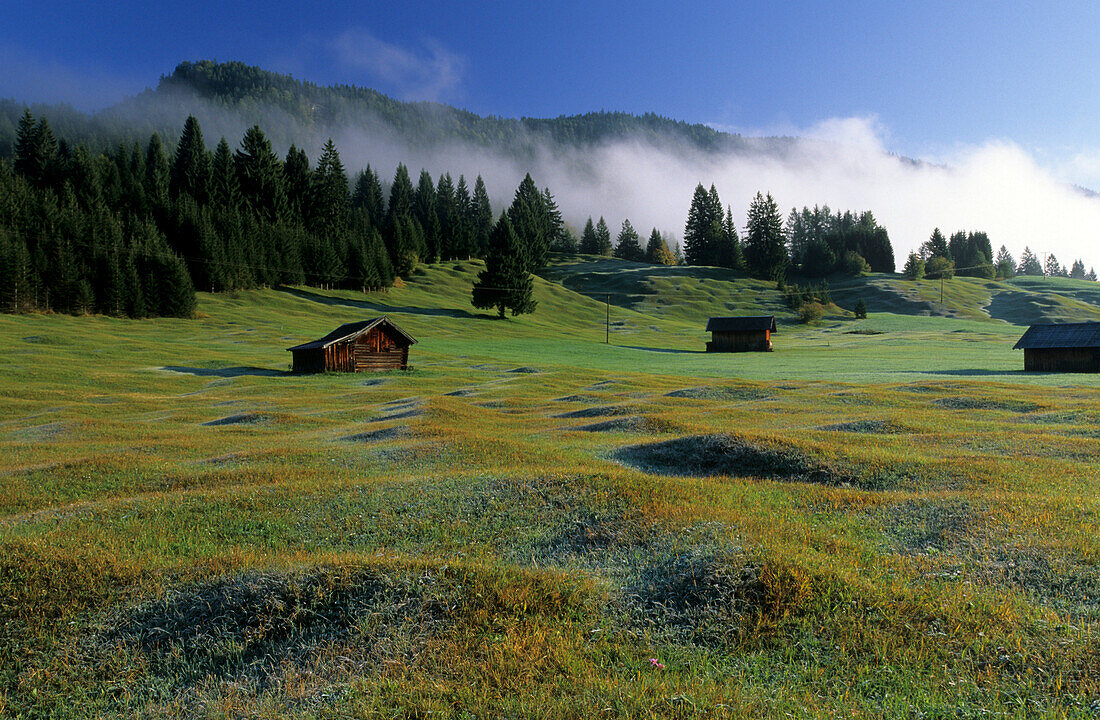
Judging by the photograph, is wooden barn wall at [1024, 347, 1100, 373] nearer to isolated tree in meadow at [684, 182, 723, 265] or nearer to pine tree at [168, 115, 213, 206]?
isolated tree in meadow at [684, 182, 723, 265]

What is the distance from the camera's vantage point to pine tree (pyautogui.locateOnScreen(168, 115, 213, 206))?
124062mm

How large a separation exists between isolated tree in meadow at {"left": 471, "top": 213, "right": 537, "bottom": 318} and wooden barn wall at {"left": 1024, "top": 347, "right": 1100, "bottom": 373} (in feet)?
250

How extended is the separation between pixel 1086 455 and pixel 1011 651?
12.9 metres

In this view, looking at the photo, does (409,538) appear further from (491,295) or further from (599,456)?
(491,295)

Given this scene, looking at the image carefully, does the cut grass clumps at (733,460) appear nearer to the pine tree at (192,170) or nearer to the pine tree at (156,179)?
the pine tree at (156,179)

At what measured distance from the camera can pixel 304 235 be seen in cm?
12300

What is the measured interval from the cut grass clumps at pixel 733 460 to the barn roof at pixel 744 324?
74.3 meters

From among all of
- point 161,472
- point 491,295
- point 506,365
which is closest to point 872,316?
point 491,295

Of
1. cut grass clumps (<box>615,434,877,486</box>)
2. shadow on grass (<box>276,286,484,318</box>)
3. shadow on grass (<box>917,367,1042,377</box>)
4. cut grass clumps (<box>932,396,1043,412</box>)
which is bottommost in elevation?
shadow on grass (<box>917,367,1042,377</box>)

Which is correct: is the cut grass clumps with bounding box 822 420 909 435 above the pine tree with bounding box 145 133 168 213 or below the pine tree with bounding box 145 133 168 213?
below

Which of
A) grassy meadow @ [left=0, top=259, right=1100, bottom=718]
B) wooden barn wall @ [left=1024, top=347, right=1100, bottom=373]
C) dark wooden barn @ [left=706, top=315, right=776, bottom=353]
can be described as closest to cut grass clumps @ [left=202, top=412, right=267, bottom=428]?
grassy meadow @ [left=0, top=259, right=1100, bottom=718]

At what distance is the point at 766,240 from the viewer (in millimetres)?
166625

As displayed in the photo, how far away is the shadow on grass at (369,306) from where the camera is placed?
108 m

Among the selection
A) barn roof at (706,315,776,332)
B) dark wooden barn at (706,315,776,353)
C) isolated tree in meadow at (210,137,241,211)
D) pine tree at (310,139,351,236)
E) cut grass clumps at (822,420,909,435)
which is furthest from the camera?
pine tree at (310,139,351,236)
